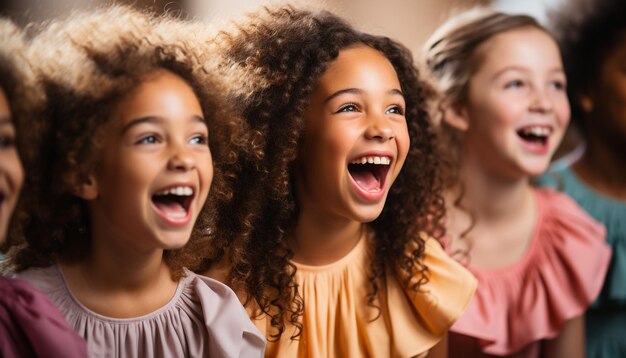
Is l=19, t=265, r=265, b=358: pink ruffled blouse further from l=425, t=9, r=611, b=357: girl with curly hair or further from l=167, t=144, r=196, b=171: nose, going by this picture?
l=425, t=9, r=611, b=357: girl with curly hair

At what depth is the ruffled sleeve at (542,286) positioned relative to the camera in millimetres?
1438

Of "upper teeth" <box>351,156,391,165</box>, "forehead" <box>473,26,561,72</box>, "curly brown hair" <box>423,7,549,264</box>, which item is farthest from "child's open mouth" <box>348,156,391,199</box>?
"forehead" <box>473,26,561,72</box>

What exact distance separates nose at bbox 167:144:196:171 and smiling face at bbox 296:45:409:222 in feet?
0.86

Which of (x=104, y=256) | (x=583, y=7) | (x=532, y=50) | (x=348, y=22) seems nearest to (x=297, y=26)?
(x=348, y=22)

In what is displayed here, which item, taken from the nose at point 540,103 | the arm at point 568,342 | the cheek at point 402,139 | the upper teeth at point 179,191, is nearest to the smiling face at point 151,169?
the upper teeth at point 179,191

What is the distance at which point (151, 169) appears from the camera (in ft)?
2.90

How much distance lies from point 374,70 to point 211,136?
0.29 m

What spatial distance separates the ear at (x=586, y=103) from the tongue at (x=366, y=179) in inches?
35.7

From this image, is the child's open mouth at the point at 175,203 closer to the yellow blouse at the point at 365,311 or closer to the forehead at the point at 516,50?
the yellow blouse at the point at 365,311

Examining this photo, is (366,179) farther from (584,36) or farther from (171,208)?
(584,36)

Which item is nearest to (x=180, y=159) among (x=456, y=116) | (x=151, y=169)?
(x=151, y=169)

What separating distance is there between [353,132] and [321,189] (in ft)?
0.36

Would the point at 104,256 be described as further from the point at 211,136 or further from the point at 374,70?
the point at 374,70

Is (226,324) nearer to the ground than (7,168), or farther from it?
nearer to the ground
